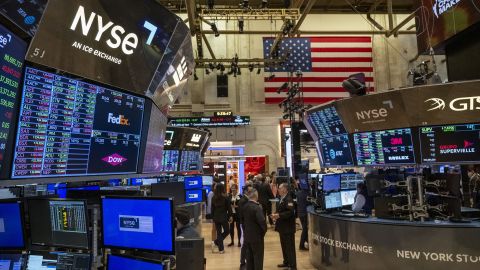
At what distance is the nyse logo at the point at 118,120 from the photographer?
10.3 ft

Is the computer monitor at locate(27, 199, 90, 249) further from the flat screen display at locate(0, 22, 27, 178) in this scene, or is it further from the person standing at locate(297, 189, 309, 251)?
the person standing at locate(297, 189, 309, 251)

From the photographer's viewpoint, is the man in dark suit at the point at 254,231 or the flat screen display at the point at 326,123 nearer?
the man in dark suit at the point at 254,231

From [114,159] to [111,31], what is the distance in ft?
3.30

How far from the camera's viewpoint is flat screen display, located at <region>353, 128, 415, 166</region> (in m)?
6.47

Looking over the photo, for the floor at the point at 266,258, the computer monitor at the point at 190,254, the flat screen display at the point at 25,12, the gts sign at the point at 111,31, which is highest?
the gts sign at the point at 111,31

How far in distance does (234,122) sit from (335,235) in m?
10.4

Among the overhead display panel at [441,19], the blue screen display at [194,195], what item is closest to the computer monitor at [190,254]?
the blue screen display at [194,195]

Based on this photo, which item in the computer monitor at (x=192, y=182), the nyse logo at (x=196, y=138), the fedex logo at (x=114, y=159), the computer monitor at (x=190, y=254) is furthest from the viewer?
the nyse logo at (x=196, y=138)

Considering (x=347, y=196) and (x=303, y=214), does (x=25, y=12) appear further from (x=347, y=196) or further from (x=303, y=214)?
(x=303, y=214)

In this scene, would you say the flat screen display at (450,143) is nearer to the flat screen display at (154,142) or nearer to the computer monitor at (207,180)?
the flat screen display at (154,142)

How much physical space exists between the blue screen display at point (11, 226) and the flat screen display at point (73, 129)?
398 mm

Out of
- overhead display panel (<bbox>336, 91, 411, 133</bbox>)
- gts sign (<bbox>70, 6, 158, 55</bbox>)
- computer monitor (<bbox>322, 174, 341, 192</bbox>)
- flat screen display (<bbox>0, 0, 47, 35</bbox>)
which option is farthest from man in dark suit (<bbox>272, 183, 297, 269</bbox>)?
flat screen display (<bbox>0, 0, 47, 35</bbox>)

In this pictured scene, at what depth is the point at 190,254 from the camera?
15.8 feet

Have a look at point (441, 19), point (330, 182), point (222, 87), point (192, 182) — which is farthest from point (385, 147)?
point (222, 87)
